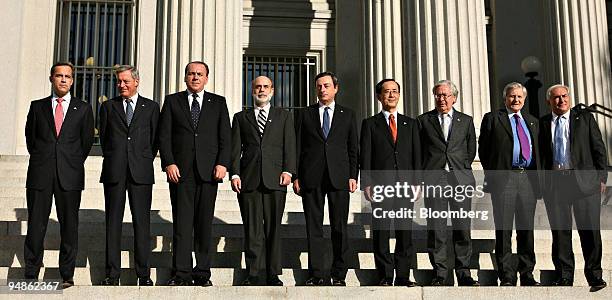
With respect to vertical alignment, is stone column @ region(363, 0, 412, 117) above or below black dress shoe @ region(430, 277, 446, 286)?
above

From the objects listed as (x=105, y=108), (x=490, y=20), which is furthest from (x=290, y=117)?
(x=490, y=20)

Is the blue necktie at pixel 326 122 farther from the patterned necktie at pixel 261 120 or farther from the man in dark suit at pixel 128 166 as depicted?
the man in dark suit at pixel 128 166

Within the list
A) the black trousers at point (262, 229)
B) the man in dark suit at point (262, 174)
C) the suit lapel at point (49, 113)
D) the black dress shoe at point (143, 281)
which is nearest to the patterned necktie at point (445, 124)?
the man in dark suit at point (262, 174)

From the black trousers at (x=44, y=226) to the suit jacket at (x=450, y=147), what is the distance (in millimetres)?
2843

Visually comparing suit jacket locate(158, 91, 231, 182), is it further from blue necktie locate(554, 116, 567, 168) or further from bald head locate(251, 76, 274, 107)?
blue necktie locate(554, 116, 567, 168)

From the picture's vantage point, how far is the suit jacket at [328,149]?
20.1 feet

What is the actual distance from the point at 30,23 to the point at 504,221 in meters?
8.25

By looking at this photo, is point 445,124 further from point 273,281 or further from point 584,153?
point 273,281

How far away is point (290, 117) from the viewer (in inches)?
246

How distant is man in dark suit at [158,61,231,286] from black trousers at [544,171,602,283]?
107 inches

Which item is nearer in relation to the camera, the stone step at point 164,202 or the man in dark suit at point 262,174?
the man in dark suit at point 262,174

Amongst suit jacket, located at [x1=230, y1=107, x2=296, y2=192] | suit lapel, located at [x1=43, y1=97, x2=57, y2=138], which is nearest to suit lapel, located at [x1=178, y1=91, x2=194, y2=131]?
suit jacket, located at [x1=230, y1=107, x2=296, y2=192]

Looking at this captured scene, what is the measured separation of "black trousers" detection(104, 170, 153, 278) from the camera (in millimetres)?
5805

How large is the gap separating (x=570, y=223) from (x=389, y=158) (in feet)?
5.13
